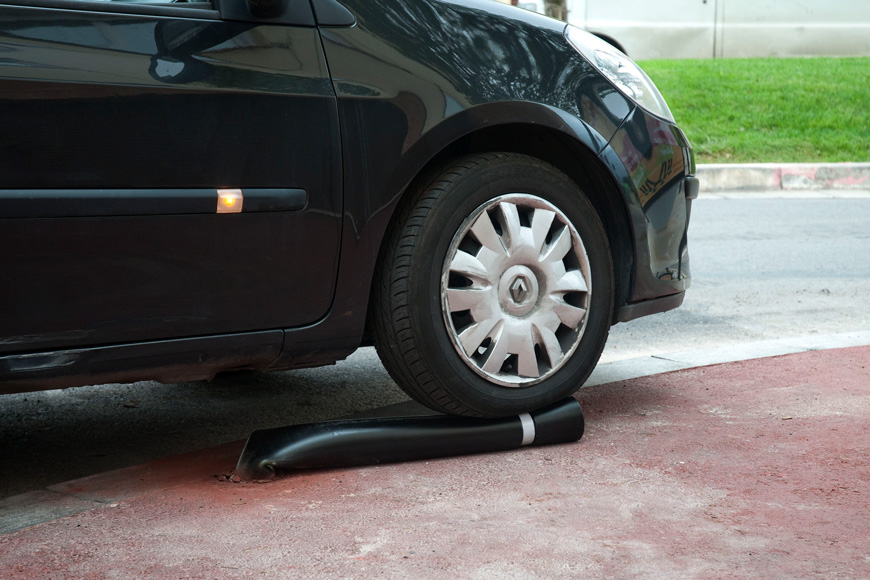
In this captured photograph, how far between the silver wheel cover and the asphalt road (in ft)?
2.47

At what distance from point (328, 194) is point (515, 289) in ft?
1.96

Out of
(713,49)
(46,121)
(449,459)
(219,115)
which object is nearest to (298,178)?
(219,115)

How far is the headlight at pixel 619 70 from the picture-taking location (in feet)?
10.2

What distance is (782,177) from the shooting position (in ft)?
34.1

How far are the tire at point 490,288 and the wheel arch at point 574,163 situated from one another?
0.08 m

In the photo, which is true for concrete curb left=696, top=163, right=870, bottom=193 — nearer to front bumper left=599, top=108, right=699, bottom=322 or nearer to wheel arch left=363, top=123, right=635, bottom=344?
front bumper left=599, top=108, right=699, bottom=322

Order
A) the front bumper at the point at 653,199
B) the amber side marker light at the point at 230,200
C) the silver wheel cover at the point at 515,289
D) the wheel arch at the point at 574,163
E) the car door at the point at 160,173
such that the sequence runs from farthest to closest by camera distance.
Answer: the front bumper at the point at 653,199, the wheel arch at the point at 574,163, the silver wheel cover at the point at 515,289, the amber side marker light at the point at 230,200, the car door at the point at 160,173

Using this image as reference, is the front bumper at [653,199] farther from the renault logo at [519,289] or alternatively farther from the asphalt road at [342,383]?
the asphalt road at [342,383]

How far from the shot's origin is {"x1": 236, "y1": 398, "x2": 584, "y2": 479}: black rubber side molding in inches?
107

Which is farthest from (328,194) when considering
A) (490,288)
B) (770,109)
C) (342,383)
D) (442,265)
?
(770,109)

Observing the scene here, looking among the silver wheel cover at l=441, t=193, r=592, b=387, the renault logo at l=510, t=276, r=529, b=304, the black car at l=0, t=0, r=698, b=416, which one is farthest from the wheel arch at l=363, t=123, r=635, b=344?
the renault logo at l=510, t=276, r=529, b=304

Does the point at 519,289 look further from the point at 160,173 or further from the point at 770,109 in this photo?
the point at 770,109

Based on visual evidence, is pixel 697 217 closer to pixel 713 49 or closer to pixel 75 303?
pixel 75 303

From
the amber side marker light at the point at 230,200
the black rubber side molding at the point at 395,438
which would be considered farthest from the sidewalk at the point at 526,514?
the amber side marker light at the point at 230,200
